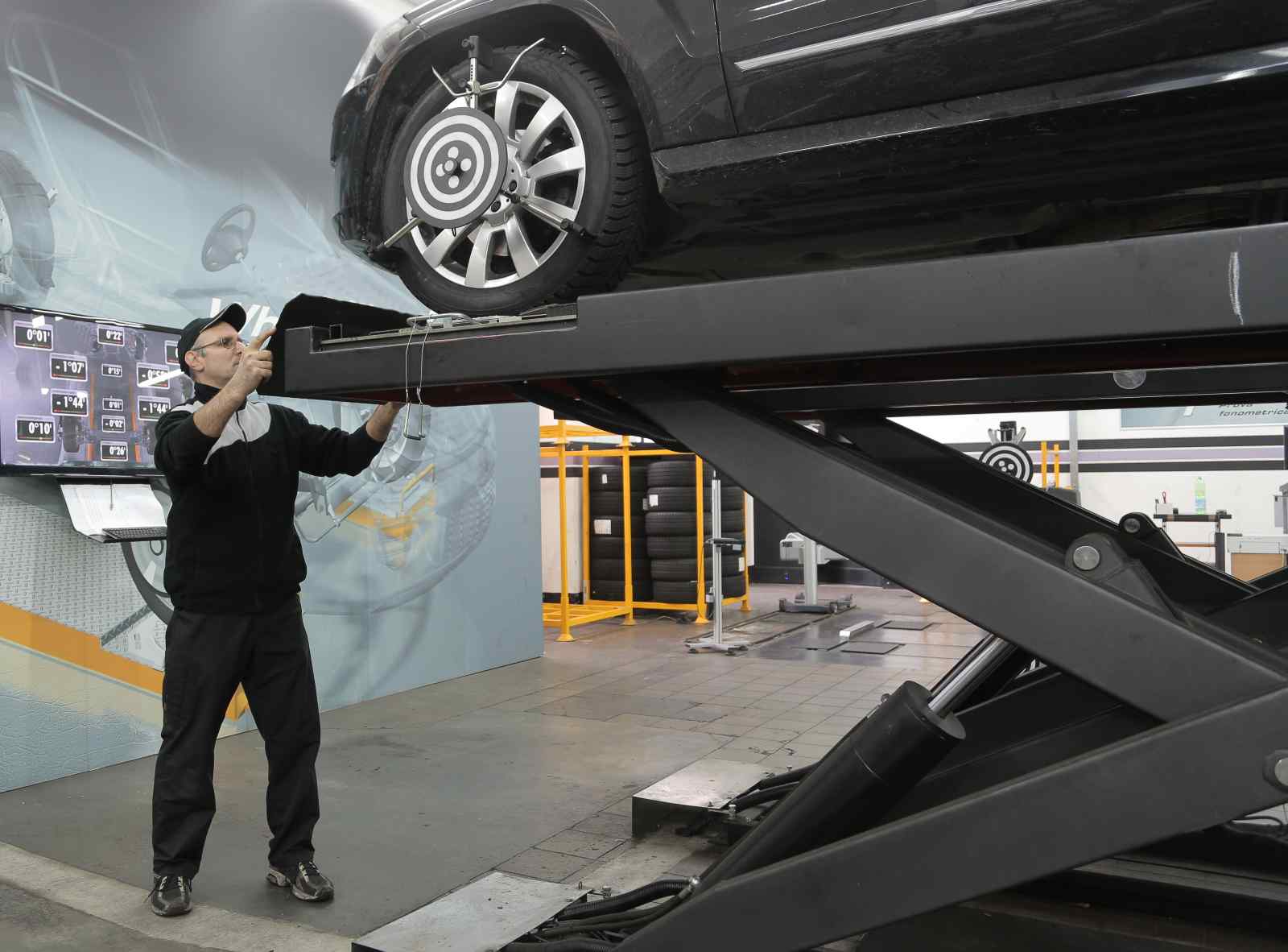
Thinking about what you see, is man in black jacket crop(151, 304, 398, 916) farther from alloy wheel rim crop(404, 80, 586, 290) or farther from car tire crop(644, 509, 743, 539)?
car tire crop(644, 509, 743, 539)

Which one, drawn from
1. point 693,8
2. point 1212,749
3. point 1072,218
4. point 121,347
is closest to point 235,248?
point 121,347

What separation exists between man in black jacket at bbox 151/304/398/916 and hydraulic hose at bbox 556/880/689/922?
91 cm

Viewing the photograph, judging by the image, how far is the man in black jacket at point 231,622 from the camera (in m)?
2.51

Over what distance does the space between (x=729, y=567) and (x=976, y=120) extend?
21.7 ft

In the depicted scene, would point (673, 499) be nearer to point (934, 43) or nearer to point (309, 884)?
point (309, 884)

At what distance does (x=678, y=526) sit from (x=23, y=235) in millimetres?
5057

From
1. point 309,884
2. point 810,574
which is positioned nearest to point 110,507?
point 309,884

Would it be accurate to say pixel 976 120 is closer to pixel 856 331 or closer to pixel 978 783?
pixel 856 331

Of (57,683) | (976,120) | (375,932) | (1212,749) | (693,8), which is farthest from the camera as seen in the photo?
(57,683)

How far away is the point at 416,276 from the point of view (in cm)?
200

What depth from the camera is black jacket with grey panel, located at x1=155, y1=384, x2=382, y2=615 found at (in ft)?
8.26

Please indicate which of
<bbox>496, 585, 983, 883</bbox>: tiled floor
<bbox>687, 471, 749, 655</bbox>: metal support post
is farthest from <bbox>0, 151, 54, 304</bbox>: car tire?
<bbox>687, 471, 749, 655</bbox>: metal support post

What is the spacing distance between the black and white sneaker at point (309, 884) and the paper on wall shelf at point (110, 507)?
1583 millimetres

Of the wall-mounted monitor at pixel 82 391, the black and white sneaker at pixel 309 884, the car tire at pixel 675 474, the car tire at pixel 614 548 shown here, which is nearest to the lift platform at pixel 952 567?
the black and white sneaker at pixel 309 884
